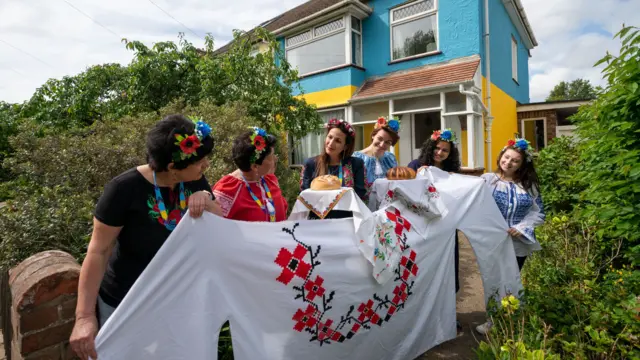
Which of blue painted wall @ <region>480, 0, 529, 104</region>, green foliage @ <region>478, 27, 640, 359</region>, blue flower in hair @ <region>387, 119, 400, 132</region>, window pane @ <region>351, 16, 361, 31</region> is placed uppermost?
window pane @ <region>351, 16, 361, 31</region>

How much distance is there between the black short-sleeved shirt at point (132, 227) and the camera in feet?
5.23

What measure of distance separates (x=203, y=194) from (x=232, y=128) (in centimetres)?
386

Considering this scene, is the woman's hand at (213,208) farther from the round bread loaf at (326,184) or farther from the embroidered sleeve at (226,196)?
the round bread loaf at (326,184)

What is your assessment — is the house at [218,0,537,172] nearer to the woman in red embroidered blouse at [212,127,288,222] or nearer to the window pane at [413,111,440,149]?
the window pane at [413,111,440,149]

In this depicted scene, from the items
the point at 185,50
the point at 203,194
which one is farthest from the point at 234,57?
the point at 203,194

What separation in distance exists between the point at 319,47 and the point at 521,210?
10.2 m

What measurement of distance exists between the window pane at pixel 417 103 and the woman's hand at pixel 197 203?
28.9 feet

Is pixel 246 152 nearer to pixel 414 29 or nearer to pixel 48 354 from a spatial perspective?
pixel 48 354

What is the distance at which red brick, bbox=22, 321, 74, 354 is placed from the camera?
5.59 feet

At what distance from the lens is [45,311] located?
175 cm

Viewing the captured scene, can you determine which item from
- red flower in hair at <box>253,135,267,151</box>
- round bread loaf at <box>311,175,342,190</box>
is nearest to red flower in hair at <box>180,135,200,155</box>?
red flower in hair at <box>253,135,267,151</box>

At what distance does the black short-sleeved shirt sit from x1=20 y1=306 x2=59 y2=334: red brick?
31 centimetres

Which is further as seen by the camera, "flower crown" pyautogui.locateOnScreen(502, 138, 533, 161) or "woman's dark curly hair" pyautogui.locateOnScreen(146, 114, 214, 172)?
"flower crown" pyautogui.locateOnScreen(502, 138, 533, 161)

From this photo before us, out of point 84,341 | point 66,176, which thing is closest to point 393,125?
point 84,341
